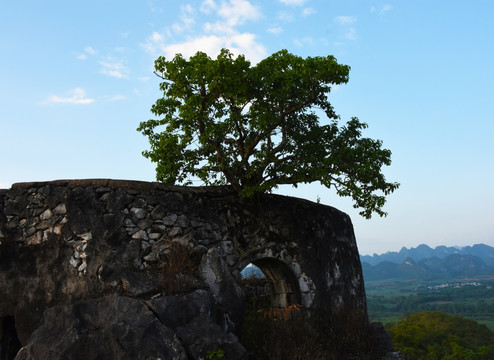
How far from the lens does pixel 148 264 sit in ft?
31.2

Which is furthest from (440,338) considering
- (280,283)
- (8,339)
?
(8,339)

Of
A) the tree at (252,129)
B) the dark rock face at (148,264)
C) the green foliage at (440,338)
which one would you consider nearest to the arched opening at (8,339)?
the dark rock face at (148,264)

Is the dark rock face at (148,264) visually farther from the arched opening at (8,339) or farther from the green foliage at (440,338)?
the green foliage at (440,338)

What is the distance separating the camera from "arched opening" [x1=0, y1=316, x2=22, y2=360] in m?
10.1

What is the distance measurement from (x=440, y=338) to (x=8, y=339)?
19.6 m

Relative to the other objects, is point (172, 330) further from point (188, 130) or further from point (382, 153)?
point (382, 153)

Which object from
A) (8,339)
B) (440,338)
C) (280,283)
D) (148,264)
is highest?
(148,264)

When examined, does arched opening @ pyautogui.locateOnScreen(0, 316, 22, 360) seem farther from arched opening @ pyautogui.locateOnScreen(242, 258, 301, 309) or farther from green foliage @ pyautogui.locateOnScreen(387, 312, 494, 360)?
green foliage @ pyautogui.locateOnScreen(387, 312, 494, 360)

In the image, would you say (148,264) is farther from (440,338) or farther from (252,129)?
(440,338)

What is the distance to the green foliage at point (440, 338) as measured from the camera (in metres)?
16.3

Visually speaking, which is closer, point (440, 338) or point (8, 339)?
point (8, 339)

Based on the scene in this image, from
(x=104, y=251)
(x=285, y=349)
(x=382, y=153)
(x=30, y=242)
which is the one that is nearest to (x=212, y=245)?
(x=104, y=251)

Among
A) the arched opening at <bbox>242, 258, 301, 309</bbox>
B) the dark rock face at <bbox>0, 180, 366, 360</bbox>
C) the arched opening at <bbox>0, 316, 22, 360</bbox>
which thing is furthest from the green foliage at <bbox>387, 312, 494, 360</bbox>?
the arched opening at <bbox>0, 316, 22, 360</bbox>

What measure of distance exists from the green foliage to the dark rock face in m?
4.92
